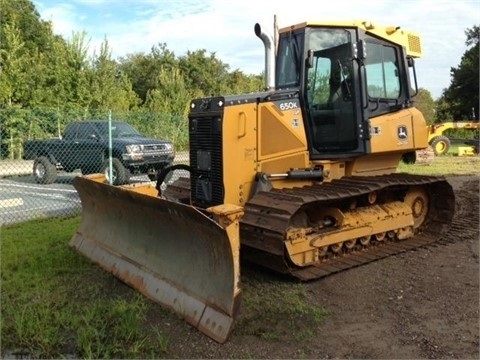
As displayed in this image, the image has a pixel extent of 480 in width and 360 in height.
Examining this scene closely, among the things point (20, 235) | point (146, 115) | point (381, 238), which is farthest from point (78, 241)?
point (146, 115)

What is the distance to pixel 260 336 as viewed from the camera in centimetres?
399

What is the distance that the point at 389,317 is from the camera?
437 cm

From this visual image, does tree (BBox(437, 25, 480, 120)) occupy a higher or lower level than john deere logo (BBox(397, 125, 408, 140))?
higher

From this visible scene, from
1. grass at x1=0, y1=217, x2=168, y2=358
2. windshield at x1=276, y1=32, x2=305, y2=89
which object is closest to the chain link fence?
grass at x1=0, y1=217, x2=168, y2=358

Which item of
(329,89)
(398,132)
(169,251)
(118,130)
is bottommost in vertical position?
(169,251)

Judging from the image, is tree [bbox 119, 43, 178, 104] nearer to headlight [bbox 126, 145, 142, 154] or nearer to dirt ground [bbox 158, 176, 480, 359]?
headlight [bbox 126, 145, 142, 154]

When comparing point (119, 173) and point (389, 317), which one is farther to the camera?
point (119, 173)

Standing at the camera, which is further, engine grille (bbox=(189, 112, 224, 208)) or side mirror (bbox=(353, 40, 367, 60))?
side mirror (bbox=(353, 40, 367, 60))

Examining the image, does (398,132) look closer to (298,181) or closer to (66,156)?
(298,181)

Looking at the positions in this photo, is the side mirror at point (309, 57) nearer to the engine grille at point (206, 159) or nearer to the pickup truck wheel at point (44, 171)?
the engine grille at point (206, 159)

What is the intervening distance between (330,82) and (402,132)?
4.39 feet

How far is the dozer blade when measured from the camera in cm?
405

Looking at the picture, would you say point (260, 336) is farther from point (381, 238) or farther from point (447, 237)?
point (447, 237)

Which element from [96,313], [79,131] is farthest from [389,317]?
[79,131]
